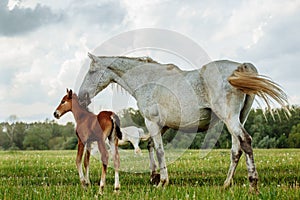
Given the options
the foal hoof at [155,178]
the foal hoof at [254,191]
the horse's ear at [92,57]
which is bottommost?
the foal hoof at [254,191]

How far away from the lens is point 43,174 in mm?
11430

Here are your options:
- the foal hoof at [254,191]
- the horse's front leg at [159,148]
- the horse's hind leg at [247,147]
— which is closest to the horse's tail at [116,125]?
the horse's front leg at [159,148]

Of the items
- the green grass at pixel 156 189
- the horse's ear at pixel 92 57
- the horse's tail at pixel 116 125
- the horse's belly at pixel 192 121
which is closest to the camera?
the green grass at pixel 156 189

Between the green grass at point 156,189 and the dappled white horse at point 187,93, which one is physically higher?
the dappled white horse at point 187,93

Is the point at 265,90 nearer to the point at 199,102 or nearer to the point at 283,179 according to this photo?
the point at 199,102

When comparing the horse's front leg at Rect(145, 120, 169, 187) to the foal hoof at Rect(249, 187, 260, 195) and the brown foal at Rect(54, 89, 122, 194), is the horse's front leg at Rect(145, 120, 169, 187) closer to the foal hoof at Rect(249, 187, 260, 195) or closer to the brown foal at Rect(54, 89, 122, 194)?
the brown foal at Rect(54, 89, 122, 194)

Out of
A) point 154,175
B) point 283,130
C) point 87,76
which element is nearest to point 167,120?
point 154,175

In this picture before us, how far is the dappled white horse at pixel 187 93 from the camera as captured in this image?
25.9 feet

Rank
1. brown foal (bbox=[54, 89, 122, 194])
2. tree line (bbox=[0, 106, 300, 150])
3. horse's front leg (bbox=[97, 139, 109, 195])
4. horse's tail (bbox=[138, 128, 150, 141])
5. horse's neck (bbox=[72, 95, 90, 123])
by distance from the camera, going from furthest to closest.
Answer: tree line (bbox=[0, 106, 300, 150]), horse's tail (bbox=[138, 128, 150, 141]), horse's neck (bbox=[72, 95, 90, 123]), brown foal (bbox=[54, 89, 122, 194]), horse's front leg (bbox=[97, 139, 109, 195])

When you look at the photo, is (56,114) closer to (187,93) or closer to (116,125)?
(116,125)

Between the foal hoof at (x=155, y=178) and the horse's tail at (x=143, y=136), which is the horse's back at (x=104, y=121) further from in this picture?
the horse's tail at (x=143, y=136)

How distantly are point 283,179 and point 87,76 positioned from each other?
17.9 ft

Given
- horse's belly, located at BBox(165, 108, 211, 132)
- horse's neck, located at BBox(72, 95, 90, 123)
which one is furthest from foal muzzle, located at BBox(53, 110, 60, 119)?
horse's belly, located at BBox(165, 108, 211, 132)

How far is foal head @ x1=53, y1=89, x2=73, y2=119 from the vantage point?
8297 millimetres
